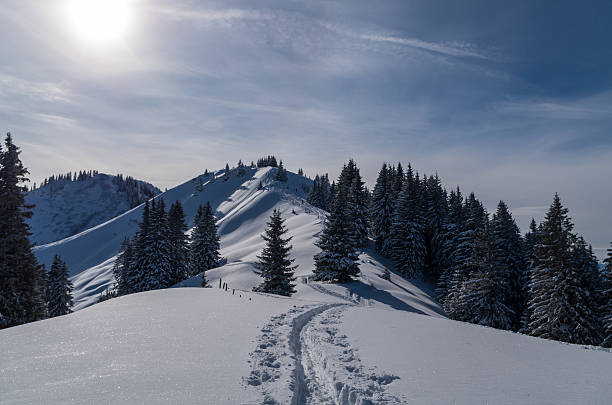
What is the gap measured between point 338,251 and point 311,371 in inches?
1053

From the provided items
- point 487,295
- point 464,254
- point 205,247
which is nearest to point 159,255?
point 205,247

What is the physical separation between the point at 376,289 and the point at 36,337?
2857cm

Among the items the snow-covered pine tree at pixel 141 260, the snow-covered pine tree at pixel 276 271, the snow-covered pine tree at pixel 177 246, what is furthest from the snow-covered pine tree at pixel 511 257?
the snow-covered pine tree at pixel 141 260

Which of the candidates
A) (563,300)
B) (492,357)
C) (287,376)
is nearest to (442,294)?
(563,300)

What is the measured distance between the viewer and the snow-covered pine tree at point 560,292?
75.7ft

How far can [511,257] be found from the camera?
44469 mm

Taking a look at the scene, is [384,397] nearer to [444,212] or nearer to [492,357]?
[492,357]

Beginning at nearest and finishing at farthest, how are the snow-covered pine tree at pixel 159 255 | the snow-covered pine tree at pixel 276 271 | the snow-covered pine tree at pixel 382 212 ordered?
the snow-covered pine tree at pixel 276 271, the snow-covered pine tree at pixel 159 255, the snow-covered pine tree at pixel 382 212

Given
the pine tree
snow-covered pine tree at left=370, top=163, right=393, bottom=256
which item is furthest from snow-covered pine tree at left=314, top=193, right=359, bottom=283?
snow-covered pine tree at left=370, top=163, right=393, bottom=256

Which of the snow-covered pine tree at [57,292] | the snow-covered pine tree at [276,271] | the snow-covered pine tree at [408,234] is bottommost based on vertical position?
the snow-covered pine tree at [57,292]

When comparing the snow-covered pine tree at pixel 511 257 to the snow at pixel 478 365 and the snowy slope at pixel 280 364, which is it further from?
the snowy slope at pixel 280 364

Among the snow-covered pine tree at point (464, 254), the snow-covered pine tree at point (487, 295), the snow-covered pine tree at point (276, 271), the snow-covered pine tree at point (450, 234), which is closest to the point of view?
the snow-covered pine tree at point (276, 271)

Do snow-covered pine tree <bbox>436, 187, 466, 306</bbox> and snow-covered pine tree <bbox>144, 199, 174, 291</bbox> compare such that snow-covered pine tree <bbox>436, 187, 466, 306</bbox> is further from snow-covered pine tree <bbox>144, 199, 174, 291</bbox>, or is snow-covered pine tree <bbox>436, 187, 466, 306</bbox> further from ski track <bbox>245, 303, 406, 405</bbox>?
ski track <bbox>245, 303, 406, 405</bbox>

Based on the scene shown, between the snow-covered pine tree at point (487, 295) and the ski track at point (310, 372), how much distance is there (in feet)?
76.9
